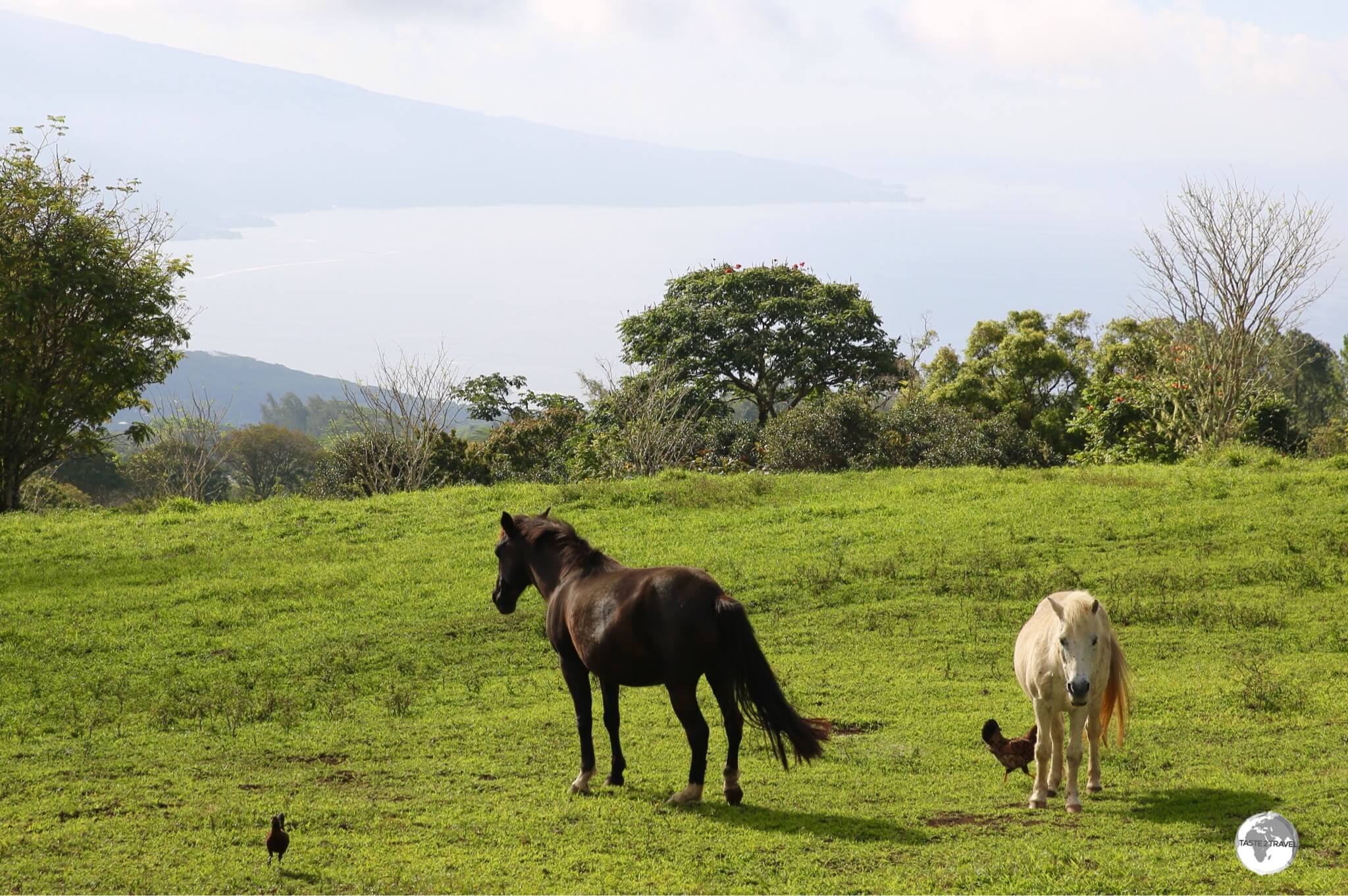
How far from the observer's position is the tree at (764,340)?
3609 centimetres

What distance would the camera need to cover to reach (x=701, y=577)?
8.29 metres

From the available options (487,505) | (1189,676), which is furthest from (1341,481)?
(487,505)

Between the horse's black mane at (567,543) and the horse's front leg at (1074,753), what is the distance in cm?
340

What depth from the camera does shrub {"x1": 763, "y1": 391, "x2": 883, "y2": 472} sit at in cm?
2661

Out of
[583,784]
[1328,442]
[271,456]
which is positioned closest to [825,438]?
[1328,442]

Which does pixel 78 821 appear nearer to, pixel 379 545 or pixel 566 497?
pixel 379 545

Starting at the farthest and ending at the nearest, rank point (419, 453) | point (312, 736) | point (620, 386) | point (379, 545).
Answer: point (620, 386)
point (419, 453)
point (379, 545)
point (312, 736)

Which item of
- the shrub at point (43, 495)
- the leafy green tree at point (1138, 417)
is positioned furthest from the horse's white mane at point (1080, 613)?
the shrub at point (43, 495)

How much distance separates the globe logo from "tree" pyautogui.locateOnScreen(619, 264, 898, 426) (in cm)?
2844

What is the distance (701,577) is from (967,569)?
8799 millimetres

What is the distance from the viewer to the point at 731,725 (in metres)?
8.24

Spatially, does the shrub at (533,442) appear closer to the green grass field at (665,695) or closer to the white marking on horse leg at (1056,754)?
the green grass field at (665,695)

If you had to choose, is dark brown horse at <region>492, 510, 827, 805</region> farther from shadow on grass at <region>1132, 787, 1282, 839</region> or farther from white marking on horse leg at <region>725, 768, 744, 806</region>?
shadow on grass at <region>1132, 787, 1282, 839</region>

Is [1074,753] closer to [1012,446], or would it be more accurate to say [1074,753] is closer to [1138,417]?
[1012,446]
